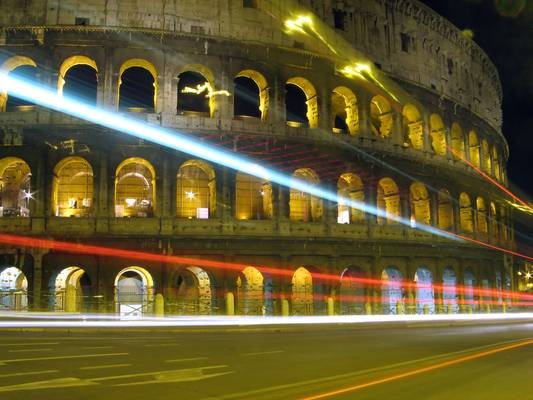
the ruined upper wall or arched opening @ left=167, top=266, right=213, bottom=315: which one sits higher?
the ruined upper wall

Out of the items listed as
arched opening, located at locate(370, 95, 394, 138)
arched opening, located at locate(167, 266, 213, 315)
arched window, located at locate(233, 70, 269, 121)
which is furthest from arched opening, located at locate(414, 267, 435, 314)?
arched window, located at locate(233, 70, 269, 121)

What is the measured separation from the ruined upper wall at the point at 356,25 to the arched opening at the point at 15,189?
6.89 metres

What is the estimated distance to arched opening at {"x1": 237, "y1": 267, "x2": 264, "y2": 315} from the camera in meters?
27.3

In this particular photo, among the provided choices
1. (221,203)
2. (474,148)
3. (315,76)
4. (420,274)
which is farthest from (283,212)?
(474,148)

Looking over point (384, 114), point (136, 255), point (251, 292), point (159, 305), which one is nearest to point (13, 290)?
point (136, 255)

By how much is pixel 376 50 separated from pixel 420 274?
13373 millimetres

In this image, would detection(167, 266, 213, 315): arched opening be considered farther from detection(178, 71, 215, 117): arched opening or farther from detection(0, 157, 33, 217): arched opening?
detection(178, 71, 215, 117): arched opening

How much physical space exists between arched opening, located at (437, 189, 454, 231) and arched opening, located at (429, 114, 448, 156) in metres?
2.74

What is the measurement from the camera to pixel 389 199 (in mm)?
33812

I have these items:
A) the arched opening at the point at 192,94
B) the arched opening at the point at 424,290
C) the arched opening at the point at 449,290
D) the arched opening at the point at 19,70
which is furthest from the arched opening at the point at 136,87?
the arched opening at the point at 449,290

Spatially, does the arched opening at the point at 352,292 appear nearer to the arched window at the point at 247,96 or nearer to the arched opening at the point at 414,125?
the arched opening at the point at 414,125

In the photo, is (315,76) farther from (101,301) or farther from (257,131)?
(101,301)

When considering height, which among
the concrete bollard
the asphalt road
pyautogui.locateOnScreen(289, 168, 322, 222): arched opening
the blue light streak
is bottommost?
the asphalt road

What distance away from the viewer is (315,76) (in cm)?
3095
